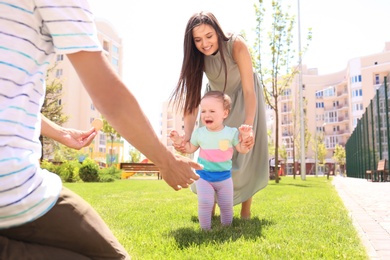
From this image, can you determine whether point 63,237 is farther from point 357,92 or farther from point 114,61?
point 357,92

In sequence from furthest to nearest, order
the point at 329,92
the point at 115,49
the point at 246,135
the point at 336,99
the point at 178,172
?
the point at 329,92
the point at 336,99
the point at 115,49
the point at 246,135
the point at 178,172

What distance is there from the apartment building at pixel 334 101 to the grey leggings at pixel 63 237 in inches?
2560

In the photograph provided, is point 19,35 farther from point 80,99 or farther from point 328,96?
point 328,96

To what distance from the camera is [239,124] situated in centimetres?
467

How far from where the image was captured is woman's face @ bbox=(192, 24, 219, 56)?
3879 millimetres

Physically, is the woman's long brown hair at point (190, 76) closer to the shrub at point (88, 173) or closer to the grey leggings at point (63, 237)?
the grey leggings at point (63, 237)

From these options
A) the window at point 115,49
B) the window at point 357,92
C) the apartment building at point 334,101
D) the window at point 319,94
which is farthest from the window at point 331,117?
the window at point 115,49

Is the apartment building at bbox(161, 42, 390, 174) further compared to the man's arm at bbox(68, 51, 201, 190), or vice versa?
the apartment building at bbox(161, 42, 390, 174)

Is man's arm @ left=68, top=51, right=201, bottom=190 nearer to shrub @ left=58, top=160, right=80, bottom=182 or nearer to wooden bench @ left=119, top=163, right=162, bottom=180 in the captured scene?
shrub @ left=58, top=160, right=80, bottom=182

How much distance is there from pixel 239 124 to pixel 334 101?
83843 mm

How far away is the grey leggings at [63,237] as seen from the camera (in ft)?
4.44

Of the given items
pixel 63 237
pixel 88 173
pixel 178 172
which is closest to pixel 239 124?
pixel 178 172

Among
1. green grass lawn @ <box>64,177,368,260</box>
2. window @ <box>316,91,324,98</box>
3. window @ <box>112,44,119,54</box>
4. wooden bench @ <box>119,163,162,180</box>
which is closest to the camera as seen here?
green grass lawn @ <box>64,177,368,260</box>

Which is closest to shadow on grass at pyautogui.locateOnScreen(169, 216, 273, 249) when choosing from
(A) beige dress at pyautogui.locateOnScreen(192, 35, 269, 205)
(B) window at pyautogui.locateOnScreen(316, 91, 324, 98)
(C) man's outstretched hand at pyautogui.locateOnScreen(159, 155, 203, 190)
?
(A) beige dress at pyautogui.locateOnScreen(192, 35, 269, 205)
